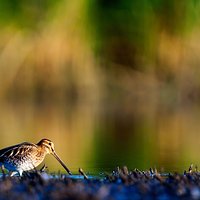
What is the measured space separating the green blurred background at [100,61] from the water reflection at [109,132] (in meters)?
0.07

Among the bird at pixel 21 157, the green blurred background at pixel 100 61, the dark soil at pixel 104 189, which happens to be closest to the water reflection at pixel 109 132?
the green blurred background at pixel 100 61

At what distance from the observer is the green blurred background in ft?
79.3

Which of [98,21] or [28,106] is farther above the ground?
[98,21]

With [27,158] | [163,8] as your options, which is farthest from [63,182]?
[163,8]

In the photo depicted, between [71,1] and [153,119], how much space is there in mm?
4543

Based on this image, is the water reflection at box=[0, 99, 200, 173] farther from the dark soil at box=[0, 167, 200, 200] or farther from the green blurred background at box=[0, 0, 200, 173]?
the dark soil at box=[0, 167, 200, 200]

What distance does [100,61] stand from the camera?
25.5 meters

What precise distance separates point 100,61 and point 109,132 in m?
6.71

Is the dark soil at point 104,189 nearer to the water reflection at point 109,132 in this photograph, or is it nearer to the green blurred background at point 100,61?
the water reflection at point 109,132

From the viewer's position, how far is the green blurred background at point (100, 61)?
24.2m

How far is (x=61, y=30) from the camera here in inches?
965

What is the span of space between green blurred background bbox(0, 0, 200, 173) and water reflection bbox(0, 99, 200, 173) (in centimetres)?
7

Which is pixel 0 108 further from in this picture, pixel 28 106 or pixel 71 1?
pixel 71 1

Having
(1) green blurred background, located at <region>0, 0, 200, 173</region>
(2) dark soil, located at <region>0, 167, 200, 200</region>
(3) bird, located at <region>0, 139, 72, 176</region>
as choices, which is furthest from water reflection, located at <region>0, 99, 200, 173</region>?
(2) dark soil, located at <region>0, 167, 200, 200</region>
